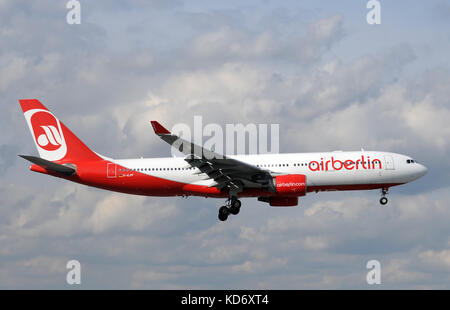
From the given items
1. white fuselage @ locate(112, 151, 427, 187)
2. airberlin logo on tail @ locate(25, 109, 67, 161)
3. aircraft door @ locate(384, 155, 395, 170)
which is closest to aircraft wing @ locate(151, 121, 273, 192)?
white fuselage @ locate(112, 151, 427, 187)

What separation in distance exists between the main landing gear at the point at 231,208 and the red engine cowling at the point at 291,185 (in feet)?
13.2

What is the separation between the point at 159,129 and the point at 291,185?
13227mm

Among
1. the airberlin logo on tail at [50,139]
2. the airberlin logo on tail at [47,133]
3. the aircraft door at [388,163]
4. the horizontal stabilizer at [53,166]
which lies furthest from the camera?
the airberlin logo on tail at [50,139]

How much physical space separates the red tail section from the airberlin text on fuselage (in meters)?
18.2

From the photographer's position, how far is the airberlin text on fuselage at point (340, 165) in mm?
55312

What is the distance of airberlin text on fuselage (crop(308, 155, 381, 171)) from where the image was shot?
5531 centimetres

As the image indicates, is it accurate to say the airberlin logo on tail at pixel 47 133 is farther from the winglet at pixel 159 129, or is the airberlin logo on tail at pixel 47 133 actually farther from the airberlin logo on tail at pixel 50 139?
the winglet at pixel 159 129

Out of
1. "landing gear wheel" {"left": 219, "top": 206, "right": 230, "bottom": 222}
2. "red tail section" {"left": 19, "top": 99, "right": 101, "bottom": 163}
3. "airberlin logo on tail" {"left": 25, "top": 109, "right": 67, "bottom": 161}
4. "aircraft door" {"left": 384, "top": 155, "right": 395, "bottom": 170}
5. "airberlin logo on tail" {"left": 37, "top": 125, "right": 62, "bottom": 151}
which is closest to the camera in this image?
"aircraft door" {"left": 384, "top": 155, "right": 395, "bottom": 170}

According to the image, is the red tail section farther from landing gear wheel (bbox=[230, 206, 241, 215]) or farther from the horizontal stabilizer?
landing gear wheel (bbox=[230, 206, 241, 215])

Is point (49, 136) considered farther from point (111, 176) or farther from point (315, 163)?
point (315, 163)

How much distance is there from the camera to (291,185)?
179ft

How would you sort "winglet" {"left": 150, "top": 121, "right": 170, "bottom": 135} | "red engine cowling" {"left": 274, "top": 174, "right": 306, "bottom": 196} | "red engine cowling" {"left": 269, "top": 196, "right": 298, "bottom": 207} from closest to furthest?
"winglet" {"left": 150, "top": 121, "right": 170, "bottom": 135} → "red engine cowling" {"left": 274, "top": 174, "right": 306, "bottom": 196} → "red engine cowling" {"left": 269, "top": 196, "right": 298, "bottom": 207}

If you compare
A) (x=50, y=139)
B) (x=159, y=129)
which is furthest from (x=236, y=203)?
(x=50, y=139)

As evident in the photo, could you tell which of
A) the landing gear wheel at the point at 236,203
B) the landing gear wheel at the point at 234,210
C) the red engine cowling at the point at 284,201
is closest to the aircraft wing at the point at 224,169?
the landing gear wheel at the point at 236,203
